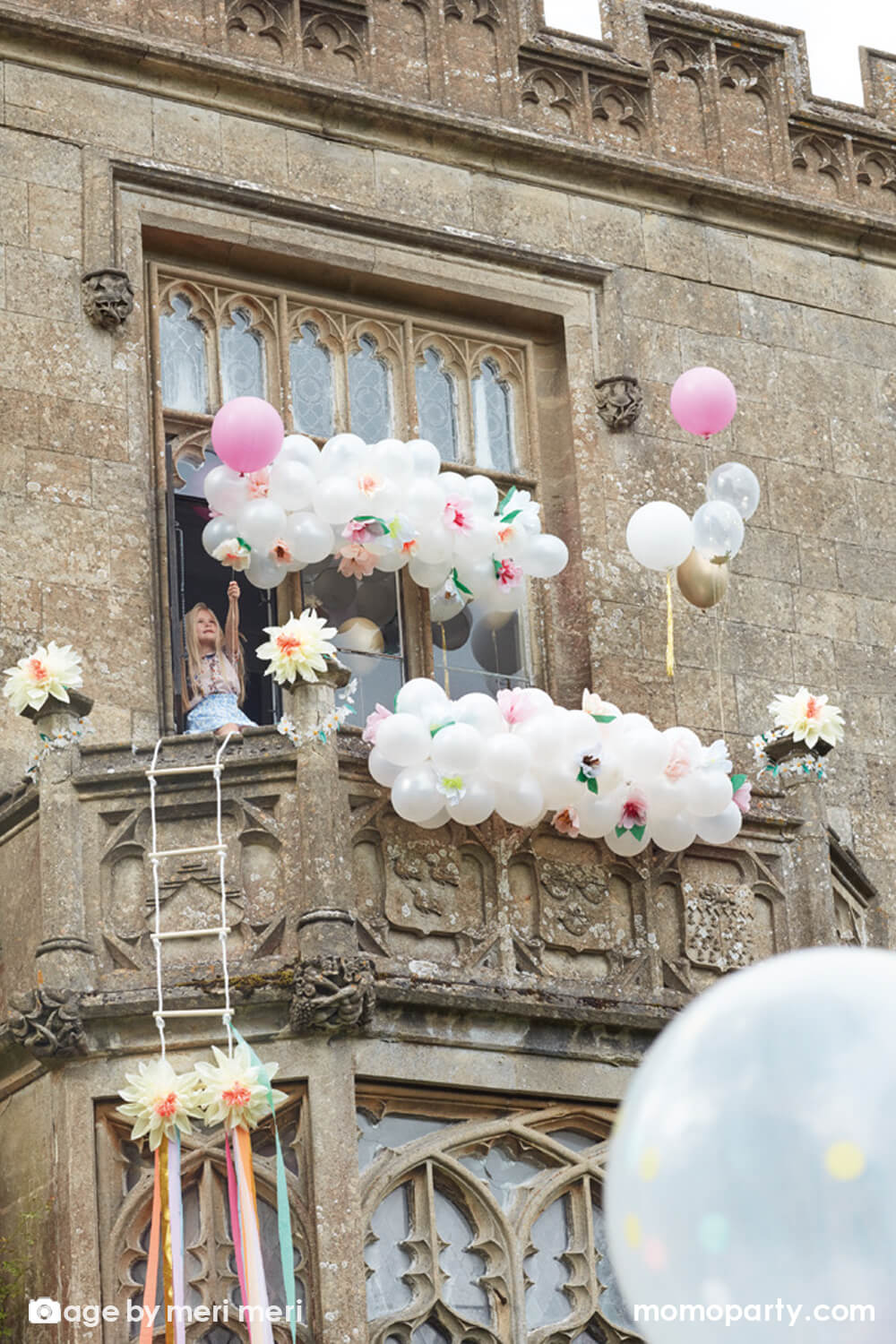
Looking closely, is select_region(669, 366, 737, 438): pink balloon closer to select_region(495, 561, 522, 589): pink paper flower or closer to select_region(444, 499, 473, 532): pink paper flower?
select_region(495, 561, 522, 589): pink paper flower

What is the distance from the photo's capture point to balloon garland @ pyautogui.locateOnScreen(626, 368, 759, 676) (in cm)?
1167

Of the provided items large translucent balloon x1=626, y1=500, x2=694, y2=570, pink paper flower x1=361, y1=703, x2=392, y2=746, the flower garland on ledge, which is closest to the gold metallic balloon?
large translucent balloon x1=626, y1=500, x2=694, y2=570

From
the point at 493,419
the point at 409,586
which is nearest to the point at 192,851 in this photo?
the point at 409,586

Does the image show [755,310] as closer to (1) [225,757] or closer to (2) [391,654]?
(2) [391,654]

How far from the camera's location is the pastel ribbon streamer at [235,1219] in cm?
926

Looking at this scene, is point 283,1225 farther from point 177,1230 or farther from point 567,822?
point 567,822

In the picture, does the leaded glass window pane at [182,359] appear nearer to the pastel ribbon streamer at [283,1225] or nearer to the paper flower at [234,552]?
the paper flower at [234,552]

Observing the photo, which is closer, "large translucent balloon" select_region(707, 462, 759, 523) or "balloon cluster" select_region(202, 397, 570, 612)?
"balloon cluster" select_region(202, 397, 570, 612)

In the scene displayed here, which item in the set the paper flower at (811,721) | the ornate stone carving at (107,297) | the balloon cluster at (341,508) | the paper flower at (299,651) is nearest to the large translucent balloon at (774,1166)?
the paper flower at (299,651)

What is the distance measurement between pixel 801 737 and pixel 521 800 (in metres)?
1.55

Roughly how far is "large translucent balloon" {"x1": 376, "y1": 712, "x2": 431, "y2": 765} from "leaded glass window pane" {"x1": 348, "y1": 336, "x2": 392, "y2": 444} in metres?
3.08

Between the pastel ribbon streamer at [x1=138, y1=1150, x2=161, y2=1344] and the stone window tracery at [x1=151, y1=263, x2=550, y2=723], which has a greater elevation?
the stone window tracery at [x1=151, y1=263, x2=550, y2=723]

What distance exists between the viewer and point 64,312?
12.1 metres

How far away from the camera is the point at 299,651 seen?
10.0 m
